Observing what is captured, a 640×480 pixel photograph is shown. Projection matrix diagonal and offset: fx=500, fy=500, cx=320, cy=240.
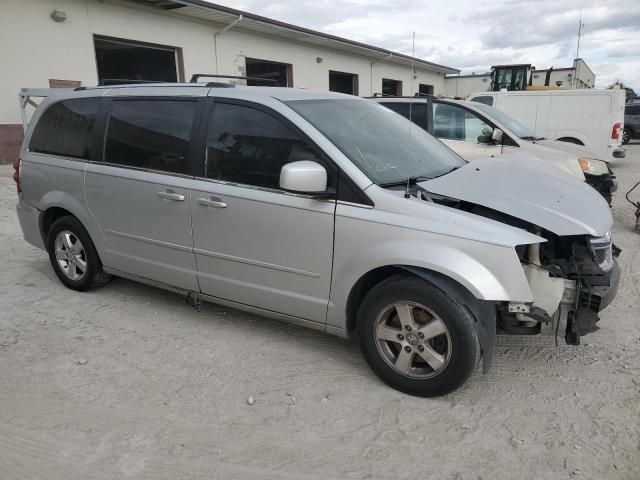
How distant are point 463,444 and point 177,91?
10.3 ft

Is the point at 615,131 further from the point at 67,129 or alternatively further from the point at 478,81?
the point at 478,81

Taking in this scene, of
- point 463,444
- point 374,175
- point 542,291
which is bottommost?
point 463,444

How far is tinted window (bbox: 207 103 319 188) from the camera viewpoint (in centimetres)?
329

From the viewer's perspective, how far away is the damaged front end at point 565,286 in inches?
113

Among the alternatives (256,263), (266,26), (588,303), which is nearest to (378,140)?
(256,263)

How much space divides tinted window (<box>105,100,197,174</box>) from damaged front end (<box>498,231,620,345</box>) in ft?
8.00

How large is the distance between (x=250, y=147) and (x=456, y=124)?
16.8 ft

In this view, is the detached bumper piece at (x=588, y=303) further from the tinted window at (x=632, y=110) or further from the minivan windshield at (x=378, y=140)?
the tinted window at (x=632, y=110)

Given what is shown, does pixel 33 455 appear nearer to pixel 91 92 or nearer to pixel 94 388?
pixel 94 388

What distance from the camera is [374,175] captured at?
3.15 m

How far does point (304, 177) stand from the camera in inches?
116

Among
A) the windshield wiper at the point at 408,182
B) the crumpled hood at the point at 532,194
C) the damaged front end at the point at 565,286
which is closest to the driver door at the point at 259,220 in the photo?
the windshield wiper at the point at 408,182

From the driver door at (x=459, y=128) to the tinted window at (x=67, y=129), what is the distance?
495 centimetres

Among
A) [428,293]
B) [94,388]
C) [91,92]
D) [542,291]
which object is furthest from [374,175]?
[91,92]
